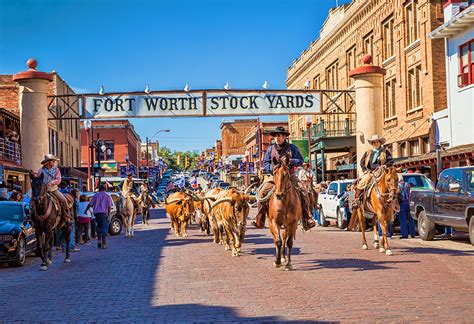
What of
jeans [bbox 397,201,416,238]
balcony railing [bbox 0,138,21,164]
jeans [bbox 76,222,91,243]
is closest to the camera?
jeans [bbox 397,201,416,238]

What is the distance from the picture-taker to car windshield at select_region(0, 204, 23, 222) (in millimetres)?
17000

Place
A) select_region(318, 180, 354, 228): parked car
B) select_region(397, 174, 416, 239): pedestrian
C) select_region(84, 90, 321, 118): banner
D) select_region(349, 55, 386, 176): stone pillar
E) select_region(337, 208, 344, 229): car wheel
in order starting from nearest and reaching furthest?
select_region(397, 174, 416, 239): pedestrian → select_region(349, 55, 386, 176): stone pillar → select_region(84, 90, 321, 118): banner → select_region(337, 208, 344, 229): car wheel → select_region(318, 180, 354, 228): parked car

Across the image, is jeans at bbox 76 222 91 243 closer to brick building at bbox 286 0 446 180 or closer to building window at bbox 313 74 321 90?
brick building at bbox 286 0 446 180

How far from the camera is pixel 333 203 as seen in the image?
87.7 feet

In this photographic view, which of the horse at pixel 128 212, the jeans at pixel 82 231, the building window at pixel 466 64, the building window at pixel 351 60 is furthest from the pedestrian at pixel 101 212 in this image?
the building window at pixel 351 60

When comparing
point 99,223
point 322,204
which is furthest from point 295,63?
point 99,223

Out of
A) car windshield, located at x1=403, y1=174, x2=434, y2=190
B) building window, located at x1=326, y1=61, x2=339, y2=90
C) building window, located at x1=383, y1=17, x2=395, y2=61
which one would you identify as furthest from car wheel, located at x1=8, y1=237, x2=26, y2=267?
building window, located at x1=326, y1=61, x2=339, y2=90

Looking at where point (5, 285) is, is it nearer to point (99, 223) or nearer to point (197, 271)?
point (197, 271)

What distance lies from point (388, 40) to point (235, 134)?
96156 mm

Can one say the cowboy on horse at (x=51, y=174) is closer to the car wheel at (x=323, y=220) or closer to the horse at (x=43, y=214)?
the horse at (x=43, y=214)

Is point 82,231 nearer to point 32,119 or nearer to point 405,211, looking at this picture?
point 32,119

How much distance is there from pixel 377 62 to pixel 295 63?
24.2m

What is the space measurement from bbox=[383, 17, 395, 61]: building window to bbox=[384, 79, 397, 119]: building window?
162 centimetres

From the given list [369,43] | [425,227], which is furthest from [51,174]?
[369,43]
